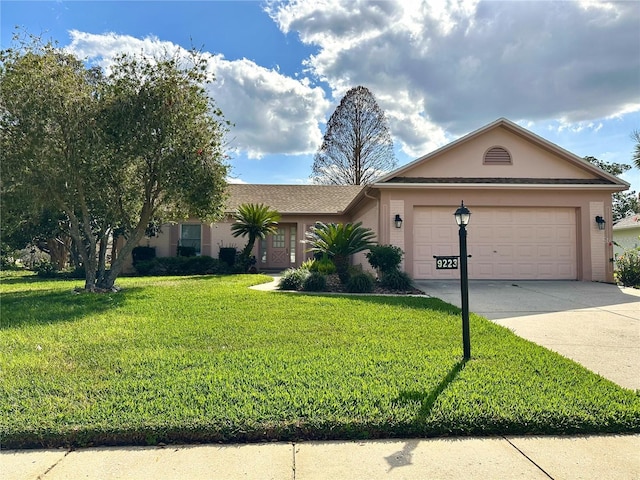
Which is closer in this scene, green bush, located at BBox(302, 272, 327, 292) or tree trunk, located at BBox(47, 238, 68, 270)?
green bush, located at BBox(302, 272, 327, 292)

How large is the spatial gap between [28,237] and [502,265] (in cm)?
1960

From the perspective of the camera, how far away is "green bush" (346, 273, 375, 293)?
10.0m

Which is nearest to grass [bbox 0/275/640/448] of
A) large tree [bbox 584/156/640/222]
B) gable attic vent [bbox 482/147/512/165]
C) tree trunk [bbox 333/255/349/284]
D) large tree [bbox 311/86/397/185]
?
tree trunk [bbox 333/255/349/284]

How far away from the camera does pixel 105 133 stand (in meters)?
9.59

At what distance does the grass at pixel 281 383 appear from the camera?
9.77 ft

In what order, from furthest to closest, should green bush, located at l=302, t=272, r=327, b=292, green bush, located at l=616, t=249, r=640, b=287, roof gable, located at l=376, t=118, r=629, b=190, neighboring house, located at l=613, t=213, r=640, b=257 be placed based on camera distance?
neighboring house, located at l=613, t=213, r=640, b=257
roof gable, located at l=376, t=118, r=629, b=190
green bush, located at l=616, t=249, r=640, b=287
green bush, located at l=302, t=272, r=327, b=292

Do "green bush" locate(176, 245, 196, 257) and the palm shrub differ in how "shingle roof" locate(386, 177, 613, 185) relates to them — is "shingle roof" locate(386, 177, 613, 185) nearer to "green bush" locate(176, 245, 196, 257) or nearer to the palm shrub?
the palm shrub

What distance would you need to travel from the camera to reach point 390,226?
39.4 feet

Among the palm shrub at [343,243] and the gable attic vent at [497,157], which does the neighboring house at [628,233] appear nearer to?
the gable attic vent at [497,157]

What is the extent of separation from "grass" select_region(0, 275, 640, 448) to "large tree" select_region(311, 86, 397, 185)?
78.0 feet

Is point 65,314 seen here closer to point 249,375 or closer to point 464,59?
point 249,375

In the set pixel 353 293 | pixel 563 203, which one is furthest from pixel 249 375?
pixel 563 203

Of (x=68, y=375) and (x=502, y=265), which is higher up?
(x=502, y=265)

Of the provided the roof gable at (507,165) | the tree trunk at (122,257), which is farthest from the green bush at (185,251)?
the roof gable at (507,165)
